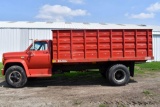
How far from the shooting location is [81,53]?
12008mm

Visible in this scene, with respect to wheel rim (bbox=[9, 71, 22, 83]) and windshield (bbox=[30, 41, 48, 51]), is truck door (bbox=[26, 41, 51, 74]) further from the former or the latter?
wheel rim (bbox=[9, 71, 22, 83])

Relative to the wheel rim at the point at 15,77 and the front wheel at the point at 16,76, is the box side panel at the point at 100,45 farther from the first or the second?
the wheel rim at the point at 15,77

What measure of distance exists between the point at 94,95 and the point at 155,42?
19909 millimetres

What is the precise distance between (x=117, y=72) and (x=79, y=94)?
2836mm

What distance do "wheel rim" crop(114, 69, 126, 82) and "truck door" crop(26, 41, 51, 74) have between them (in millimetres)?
3025

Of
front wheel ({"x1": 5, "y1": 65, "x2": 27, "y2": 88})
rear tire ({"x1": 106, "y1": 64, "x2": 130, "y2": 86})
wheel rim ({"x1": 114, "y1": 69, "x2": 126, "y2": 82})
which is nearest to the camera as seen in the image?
front wheel ({"x1": 5, "y1": 65, "x2": 27, "y2": 88})

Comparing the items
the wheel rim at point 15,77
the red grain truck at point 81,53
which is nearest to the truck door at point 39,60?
the red grain truck at point 81,53

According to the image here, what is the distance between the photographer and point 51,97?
969 cm

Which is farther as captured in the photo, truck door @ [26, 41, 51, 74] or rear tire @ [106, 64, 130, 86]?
rear tire @ [106, 64, 130, 86]

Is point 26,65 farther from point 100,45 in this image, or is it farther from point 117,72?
point 117,72

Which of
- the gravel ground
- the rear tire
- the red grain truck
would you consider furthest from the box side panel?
the gravel ground

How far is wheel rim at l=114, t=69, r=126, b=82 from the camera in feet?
40.4

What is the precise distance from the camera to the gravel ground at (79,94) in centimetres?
863

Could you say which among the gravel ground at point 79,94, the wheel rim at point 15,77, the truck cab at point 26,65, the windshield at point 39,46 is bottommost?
the gravel ground at point 79,94
